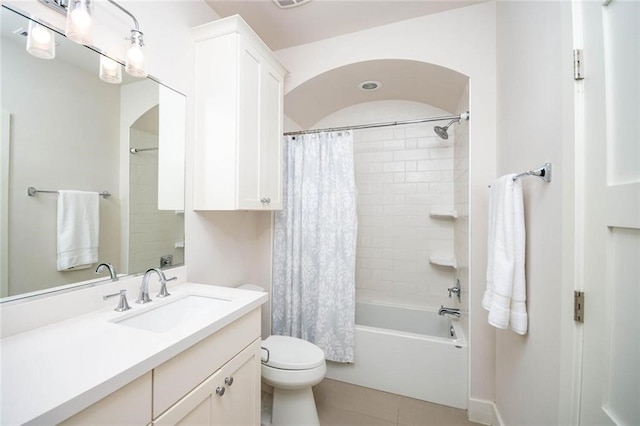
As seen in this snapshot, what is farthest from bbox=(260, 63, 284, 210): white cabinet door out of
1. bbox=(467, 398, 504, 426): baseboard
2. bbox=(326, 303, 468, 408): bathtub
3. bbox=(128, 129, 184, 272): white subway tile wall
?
bbox=(467, 398, 504, 426): baseboard

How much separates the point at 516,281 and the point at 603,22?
3.24 feet

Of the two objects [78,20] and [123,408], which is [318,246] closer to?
[123,408]

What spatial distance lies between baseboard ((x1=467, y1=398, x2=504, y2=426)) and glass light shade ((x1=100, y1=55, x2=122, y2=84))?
2.72 meters

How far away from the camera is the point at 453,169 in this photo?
2.47 m

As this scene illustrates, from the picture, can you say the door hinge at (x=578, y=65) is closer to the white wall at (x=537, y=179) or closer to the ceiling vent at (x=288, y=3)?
the white wall at (x=537, y=179)

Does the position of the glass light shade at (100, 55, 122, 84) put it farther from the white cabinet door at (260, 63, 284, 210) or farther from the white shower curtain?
the white shower curtain

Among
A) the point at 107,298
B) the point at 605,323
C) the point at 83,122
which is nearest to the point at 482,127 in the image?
the point at 605,323

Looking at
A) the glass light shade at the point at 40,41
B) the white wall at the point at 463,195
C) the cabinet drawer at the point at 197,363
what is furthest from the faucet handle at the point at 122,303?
the white wall at the point at 463,195

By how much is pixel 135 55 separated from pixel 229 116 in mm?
482

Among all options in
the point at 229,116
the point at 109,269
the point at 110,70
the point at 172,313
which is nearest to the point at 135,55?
the point at 110,70

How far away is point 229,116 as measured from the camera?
4.91 ft

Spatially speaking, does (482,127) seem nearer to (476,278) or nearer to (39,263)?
(476,278)

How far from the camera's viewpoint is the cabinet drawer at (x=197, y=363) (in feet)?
2.54

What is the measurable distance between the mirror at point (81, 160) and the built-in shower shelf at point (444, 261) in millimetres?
2138
